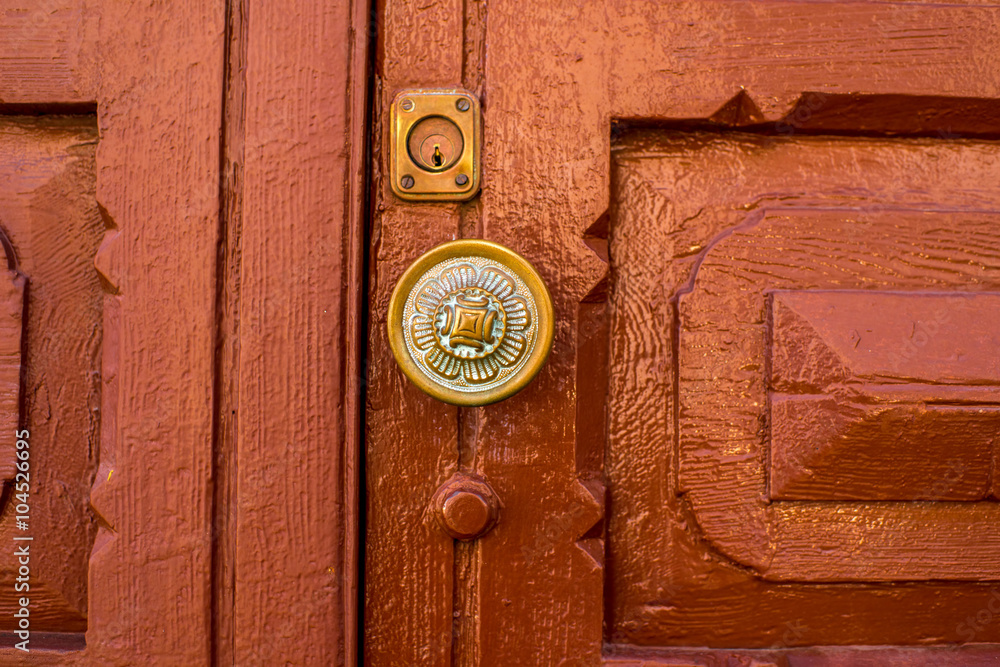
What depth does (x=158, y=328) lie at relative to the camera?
0.61m

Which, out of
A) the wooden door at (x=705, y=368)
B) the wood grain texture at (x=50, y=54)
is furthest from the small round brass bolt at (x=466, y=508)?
the wood grain texture at (x=50, y=54)

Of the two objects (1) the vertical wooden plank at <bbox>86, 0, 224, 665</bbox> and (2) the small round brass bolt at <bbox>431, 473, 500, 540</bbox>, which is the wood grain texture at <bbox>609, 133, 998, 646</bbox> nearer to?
→ (2) the small round brass bolt at <bbox>431, 473, 500, 540</bbox>

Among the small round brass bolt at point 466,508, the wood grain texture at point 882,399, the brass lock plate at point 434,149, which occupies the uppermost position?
the brass lock plate at point 434,149

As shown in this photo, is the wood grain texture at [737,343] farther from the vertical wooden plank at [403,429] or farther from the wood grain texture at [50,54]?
the wood grain texture at [50,54]

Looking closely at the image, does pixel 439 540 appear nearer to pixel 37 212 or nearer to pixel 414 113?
pixel 414 113

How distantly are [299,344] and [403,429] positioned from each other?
0.44 ft

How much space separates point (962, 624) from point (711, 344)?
0.40 m

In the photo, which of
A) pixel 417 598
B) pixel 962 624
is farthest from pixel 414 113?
pixel 962 624

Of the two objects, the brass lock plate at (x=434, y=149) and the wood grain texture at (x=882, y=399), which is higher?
the brass lock plate at (x=434, y=149)

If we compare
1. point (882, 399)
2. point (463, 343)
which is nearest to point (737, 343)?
point (882, 399)

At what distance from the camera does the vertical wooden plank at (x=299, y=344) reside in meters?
0.60

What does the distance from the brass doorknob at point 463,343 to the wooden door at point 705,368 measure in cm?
4

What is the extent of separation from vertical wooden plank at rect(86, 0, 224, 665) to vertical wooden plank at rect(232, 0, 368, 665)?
4cm

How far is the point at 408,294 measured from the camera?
575mm
